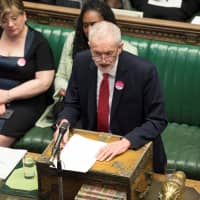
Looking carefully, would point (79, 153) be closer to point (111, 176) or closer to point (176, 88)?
point (111, 176)

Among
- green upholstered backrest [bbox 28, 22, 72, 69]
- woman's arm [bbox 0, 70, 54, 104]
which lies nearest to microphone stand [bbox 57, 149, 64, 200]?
woman's arm [bbox 0, 70, 54, 104]

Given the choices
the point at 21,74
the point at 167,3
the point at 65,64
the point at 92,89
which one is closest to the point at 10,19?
the point at 21,74

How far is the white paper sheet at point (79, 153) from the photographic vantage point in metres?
2.46

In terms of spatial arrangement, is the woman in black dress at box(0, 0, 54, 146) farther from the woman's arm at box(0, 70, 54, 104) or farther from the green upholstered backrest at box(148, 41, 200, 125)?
the green upholstered backrest at box(148, 41, 200, 125)

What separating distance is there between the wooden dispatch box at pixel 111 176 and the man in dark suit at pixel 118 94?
7 cm

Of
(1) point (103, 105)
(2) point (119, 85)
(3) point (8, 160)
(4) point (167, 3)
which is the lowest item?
(3) point (8, 160)

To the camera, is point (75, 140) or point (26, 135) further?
point (26, 135)

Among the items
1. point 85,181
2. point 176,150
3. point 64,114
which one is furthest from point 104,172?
point 176,150

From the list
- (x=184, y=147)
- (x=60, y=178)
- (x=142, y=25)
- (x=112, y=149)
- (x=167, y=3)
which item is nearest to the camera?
(x=60, y=178)

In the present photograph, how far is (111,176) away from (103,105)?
58cm

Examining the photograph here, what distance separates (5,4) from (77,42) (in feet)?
1.71

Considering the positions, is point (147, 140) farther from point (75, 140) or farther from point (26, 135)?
point (26, 135)

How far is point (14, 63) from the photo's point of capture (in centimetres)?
374

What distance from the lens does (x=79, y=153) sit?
2.59m
